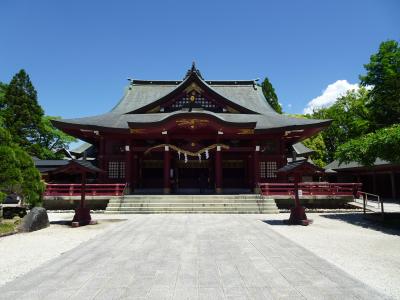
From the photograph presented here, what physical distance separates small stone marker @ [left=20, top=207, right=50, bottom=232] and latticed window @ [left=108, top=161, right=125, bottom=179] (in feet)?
30.4

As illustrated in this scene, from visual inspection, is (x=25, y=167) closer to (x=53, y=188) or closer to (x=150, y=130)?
(x=53, y=188)

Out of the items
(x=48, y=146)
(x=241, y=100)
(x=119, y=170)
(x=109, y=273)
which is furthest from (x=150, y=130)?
(x=48, y=146)

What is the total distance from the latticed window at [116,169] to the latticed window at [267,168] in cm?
1011

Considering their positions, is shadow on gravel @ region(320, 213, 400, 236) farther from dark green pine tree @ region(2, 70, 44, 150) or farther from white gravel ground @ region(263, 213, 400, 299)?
dark green pine tree @ region(2, 70, 44, 150)

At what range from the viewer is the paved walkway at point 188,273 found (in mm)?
4809

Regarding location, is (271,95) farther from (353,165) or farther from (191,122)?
(191,122)

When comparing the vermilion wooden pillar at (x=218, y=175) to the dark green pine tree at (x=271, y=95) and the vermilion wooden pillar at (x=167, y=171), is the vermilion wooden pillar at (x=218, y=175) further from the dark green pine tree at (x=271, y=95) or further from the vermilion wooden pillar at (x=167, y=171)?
the dark green pine tree at (x=271, y=95)

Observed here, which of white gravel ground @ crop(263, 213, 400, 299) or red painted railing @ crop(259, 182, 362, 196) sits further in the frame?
red painted railing @ crop(259, 182, 362, 196)

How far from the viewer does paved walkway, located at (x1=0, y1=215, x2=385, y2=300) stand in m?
4.81

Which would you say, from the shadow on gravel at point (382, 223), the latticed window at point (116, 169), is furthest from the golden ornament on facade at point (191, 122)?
the shadow on gravel at point (382, 223)

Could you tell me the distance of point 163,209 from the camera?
55.8 feet

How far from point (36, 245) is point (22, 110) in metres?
36.4


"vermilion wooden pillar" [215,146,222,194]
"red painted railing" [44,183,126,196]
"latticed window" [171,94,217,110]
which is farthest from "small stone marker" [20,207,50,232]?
"latticed window" [171,94,217,110]

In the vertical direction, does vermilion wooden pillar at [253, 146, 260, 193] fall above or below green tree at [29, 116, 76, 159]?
below
